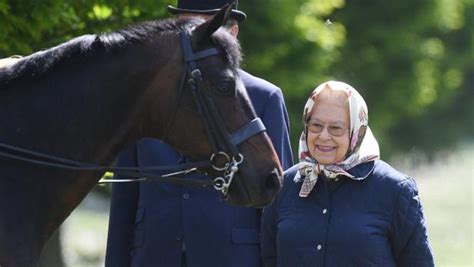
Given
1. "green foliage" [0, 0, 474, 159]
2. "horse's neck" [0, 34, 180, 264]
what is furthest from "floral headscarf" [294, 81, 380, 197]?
"green foliage" [0, 0, 474, 159]

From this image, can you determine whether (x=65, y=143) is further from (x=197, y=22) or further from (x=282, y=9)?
(x=282, y=9)

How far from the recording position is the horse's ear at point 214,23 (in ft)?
18.4

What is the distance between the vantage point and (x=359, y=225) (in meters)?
5.93

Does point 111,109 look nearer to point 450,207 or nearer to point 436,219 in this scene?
point 436,219

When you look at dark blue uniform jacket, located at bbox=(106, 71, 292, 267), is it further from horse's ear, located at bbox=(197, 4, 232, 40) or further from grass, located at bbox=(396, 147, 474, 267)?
grass, located at bbox=(396, 147, 474, 267)

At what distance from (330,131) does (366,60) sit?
18094 millimetres

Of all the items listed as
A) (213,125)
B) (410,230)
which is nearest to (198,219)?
(213,125)

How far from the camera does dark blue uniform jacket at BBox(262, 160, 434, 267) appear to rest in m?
5.91

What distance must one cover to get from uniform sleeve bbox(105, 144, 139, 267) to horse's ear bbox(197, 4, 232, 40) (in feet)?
3.91

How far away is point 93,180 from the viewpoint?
574 cm

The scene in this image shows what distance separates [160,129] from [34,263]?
782 mm

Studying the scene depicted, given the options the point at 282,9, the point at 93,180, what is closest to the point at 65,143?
the point at 93,180

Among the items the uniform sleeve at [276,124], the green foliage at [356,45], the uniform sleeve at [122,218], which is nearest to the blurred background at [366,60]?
the green foliage at [356,45]

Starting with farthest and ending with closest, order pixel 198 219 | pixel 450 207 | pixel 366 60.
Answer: pixel 450 207, pixel 366 60, pixel 198 219
